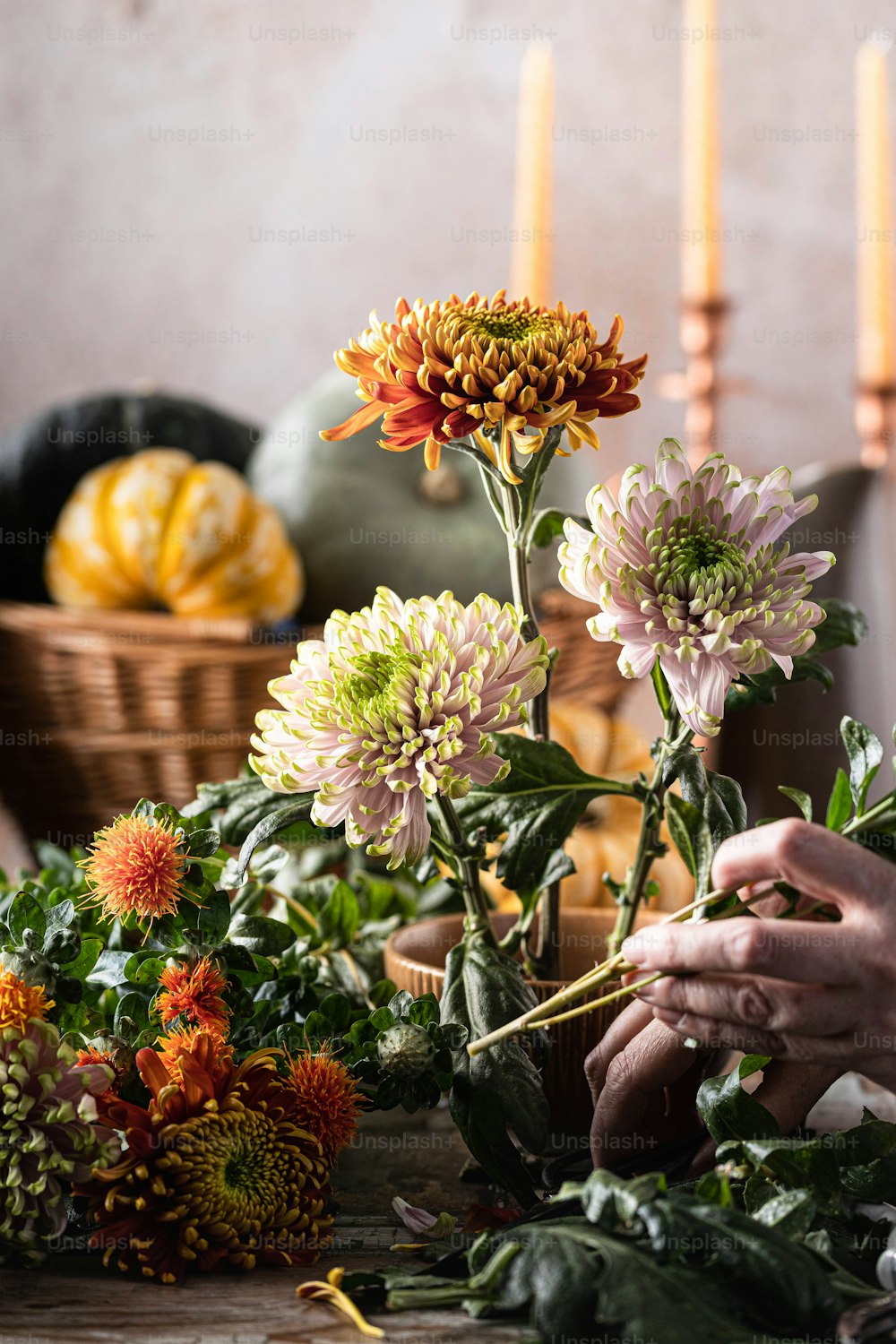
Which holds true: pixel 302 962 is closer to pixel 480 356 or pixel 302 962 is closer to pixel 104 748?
pixel 480 356

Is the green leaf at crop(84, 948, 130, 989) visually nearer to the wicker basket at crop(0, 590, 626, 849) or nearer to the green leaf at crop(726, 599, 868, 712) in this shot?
the green leaf at crop(726, 599, 868, 712)

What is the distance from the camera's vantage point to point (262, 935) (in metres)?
0.42

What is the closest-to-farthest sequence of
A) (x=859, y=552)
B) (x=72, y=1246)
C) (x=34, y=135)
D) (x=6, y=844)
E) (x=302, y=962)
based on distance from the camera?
(x=72, y=1246) → (x=302, y=962) → (x=859, y=552) → (x=6, y=844) → (x=34, y=135)

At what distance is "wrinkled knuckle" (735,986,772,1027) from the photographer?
327mm

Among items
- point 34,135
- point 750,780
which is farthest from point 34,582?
point 34,135

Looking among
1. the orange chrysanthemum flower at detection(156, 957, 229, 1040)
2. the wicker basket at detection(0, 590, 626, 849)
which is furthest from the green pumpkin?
the orange chrysanthemum flower at detection(156, 957, 229, 1040)

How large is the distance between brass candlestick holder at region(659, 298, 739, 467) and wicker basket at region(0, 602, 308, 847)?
676mm

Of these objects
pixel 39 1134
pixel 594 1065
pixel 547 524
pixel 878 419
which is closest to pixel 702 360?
pixel 878 419

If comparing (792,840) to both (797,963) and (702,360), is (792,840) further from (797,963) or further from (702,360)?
(702,360)

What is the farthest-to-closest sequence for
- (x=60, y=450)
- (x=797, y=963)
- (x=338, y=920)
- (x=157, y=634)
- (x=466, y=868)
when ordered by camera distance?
1. (x=60, y=450)
2. (x=157, y=634)
3. (x=338, y=920)
4. (x=466, y=868)
5. (x=797, y=963)

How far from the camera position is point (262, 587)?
37.6 inches

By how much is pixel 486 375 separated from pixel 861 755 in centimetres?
16

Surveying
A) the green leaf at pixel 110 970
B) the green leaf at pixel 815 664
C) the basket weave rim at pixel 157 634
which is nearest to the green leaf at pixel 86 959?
the green leaf at pixel 110 970

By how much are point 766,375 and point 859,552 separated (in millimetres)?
895
